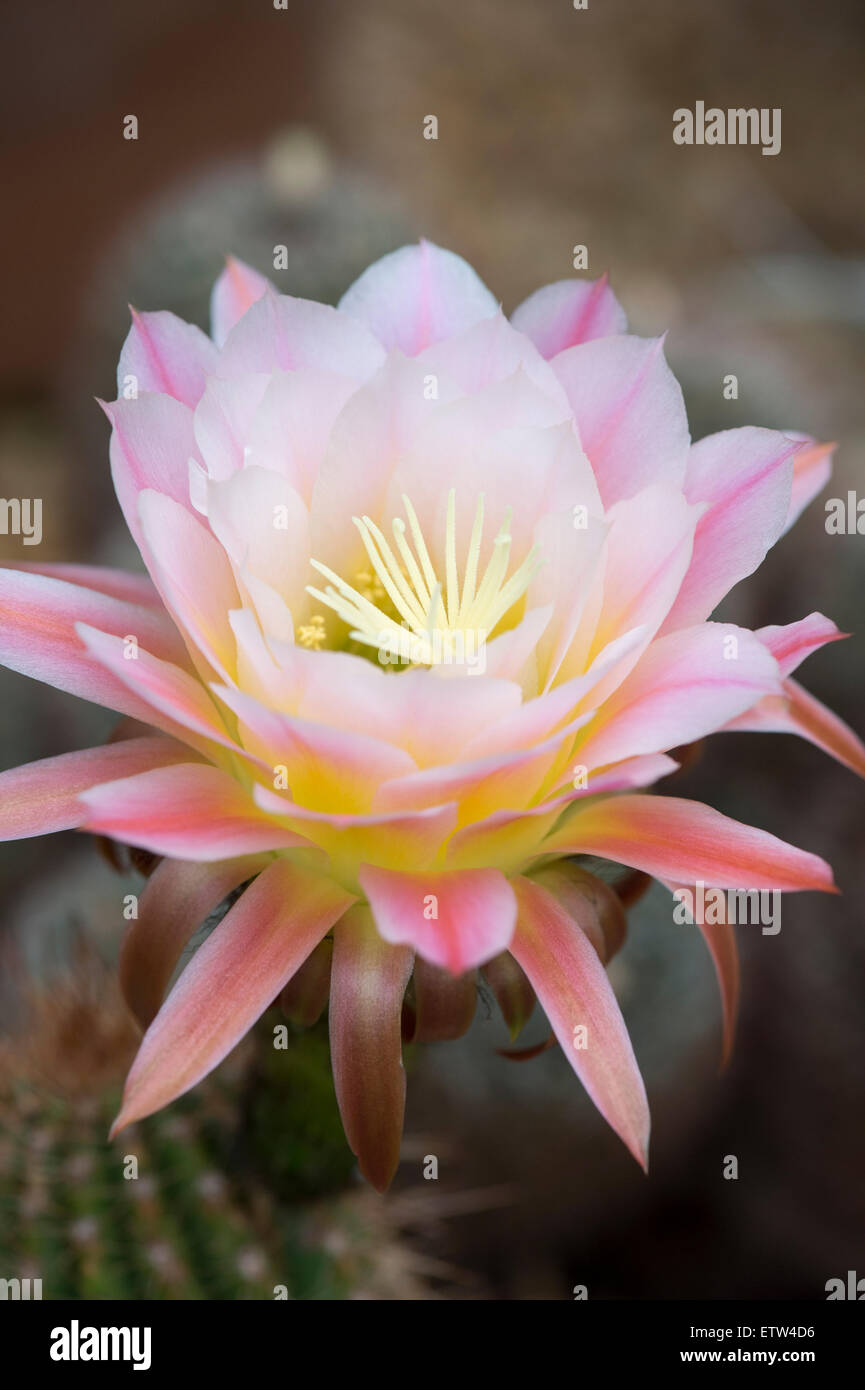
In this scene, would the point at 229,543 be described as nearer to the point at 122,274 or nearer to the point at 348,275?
the point at 348,275

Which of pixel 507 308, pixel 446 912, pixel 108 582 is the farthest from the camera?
pixel 507 308

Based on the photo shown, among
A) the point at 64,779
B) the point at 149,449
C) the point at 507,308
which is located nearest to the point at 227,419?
the point at 149,449

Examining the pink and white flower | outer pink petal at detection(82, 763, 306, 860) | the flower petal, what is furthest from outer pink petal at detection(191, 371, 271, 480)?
the flower petal

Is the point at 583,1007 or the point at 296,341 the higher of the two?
the point at 296,341

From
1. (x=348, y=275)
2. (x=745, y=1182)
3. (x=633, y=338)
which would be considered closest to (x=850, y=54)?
(x=348, y=275)

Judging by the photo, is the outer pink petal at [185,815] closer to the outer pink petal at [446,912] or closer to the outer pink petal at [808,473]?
the outer pink petal at [446,912]

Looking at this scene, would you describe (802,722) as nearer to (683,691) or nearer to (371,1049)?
(683,691)
